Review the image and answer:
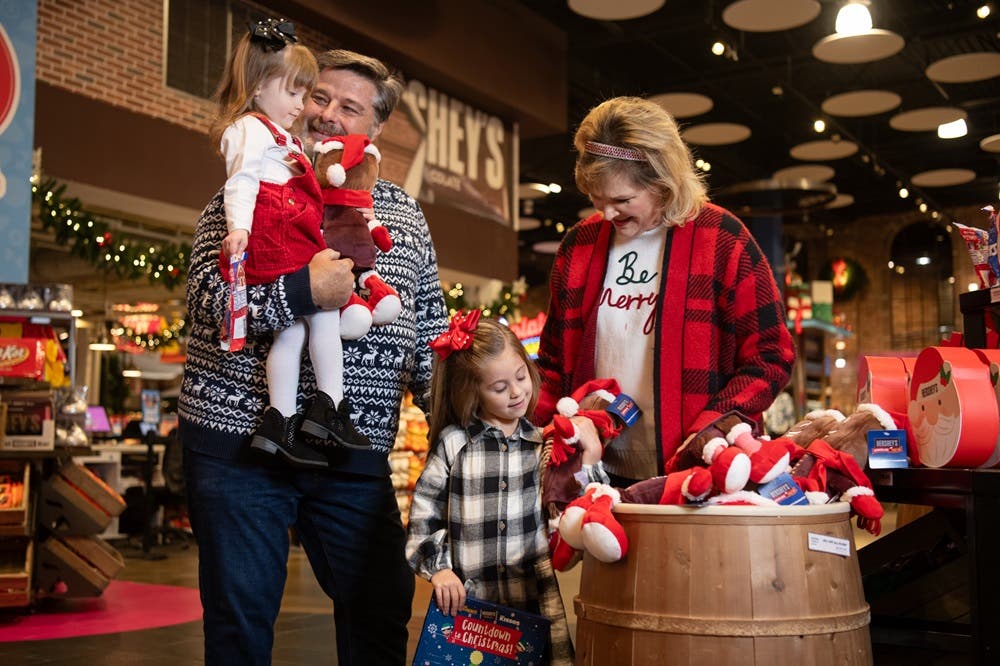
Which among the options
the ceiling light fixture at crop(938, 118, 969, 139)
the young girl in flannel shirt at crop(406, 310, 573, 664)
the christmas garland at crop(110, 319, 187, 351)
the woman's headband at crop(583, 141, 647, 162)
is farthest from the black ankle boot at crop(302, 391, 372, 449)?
the christmas garland at crop(110, 319, 187, 351)

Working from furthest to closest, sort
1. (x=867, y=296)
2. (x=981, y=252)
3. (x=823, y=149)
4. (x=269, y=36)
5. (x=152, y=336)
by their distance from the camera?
(x=867, y=296) < (x=152, y=336) < (x=823, y=149) < (x=981, y=252) < (x=269, y=36)

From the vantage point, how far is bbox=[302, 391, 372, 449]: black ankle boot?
195 centimetres

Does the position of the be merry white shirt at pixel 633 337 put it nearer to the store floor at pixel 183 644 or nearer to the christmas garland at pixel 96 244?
the store floor at pixel 183 644

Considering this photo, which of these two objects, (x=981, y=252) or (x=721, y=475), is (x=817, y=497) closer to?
(x=721, y=475)

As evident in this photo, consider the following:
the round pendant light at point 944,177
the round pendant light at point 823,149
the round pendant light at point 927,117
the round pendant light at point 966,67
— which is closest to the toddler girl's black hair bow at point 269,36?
the round pendant light at point 966,67

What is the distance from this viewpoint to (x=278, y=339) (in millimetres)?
1995

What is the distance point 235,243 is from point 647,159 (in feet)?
2.77

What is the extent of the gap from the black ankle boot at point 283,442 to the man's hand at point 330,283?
8.8 inches

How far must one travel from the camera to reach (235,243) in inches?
73.8

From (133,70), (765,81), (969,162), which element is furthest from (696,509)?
(969,162)

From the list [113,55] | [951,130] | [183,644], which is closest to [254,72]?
[951,130]

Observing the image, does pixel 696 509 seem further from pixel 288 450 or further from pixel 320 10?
pixel 320 10

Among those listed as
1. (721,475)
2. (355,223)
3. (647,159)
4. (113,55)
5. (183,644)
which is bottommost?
(183,644)

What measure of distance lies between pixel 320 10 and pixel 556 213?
34.2 feet
